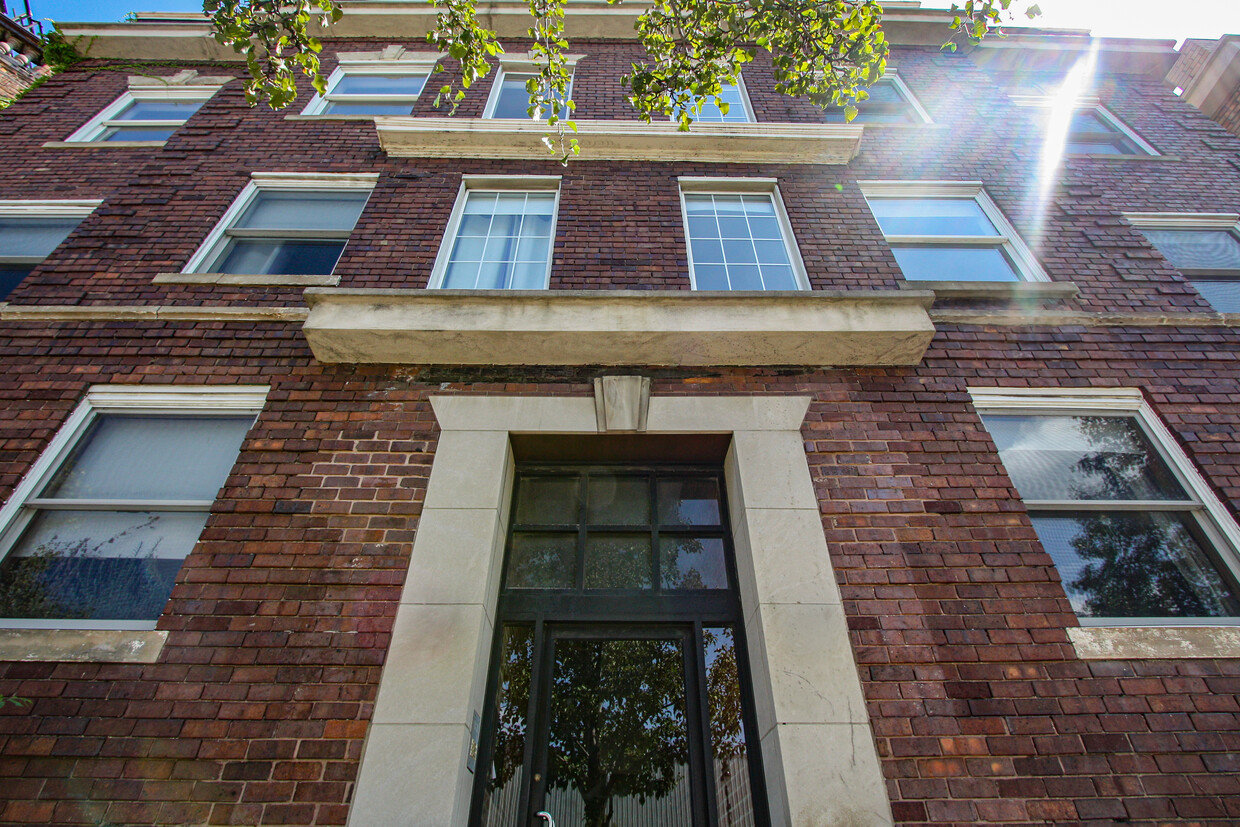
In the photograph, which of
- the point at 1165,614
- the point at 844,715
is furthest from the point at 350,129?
the point at 1165,614

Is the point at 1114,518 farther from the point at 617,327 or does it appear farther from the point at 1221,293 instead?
the point at 617,327

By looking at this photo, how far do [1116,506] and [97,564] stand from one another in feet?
23.9

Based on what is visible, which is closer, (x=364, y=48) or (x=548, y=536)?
(x=548, y=536)

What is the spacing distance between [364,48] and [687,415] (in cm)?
905

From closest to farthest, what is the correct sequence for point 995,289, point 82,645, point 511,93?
point 82,645 → point 995,289 → point 511,93

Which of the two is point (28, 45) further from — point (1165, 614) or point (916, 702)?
point (1165, 614)

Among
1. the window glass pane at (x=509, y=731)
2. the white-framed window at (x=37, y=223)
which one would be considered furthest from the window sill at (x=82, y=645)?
the white-framed window at (x=37, y=223)

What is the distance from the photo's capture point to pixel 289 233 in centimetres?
593

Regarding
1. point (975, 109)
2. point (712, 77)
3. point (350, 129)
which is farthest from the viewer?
point (975, 109)

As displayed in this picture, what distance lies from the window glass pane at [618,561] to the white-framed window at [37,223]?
7024 millimetres

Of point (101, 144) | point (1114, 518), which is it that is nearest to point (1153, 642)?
point (1114, 518)

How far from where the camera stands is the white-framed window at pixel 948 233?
5.76m

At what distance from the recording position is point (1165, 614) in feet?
12.1

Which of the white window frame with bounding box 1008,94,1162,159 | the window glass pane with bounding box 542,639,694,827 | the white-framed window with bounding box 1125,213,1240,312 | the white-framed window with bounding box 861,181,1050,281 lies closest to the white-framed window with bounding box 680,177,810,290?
the white-framed window with bounding box 861,181,1050,281
